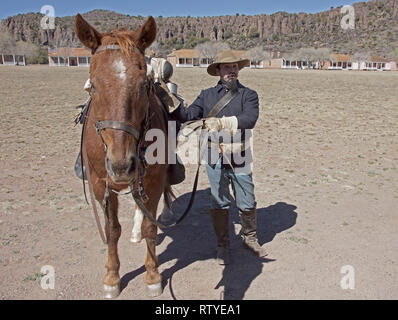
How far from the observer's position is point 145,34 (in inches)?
99.3

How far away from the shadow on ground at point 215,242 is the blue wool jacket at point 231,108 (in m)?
1.18

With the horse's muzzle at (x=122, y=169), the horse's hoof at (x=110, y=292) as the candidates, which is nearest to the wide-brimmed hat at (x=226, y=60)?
the horse's muzzle at (x=122, y=169)

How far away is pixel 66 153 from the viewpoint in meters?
8.20

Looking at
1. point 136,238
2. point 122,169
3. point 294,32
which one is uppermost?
point 294,32

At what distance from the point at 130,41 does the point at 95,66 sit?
303 millimetres

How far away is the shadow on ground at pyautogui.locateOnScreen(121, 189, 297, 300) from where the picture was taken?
3.71 meters

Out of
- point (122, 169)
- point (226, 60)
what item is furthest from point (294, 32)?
point (122, 169)

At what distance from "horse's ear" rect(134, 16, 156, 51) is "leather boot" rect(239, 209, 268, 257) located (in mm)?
2413

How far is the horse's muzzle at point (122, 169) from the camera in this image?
2115mm

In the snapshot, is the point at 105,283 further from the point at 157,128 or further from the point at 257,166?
the point at 257,166

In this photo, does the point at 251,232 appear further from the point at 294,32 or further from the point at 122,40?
the point at 294,32

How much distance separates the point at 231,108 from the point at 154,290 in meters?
2.07
